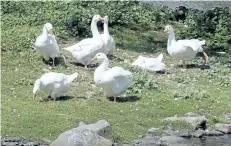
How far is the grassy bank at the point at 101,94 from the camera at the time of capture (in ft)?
49.9

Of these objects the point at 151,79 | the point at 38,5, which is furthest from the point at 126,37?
the point at 151,79

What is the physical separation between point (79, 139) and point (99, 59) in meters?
4.77

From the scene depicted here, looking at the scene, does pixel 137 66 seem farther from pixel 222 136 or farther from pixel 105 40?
pixel 222 136

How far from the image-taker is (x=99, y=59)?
59.2 feet

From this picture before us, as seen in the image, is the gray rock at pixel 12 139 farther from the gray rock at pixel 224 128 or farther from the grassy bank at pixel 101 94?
the gray rock at pixel 224 128

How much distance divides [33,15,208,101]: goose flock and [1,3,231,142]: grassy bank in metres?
0.33

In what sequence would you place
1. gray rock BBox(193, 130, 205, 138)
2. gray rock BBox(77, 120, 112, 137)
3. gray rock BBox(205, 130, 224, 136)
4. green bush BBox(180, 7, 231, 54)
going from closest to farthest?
gray rock BBox(77, 120, 112, 137), gray rock BBox(193, 130, 205, 138), gray rock BBox(205, 130, 224, 136), green bush BBox(180, 7, 231, 54)

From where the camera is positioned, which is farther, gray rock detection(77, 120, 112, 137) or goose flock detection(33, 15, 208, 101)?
goose flock detection(33, 15, 208, 101)

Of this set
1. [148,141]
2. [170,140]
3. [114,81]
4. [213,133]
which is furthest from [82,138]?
[213,133]

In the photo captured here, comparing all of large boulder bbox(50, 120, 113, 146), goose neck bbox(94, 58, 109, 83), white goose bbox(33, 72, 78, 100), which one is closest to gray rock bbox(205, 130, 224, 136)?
large boulder bbox(50, 120, 113, 146)

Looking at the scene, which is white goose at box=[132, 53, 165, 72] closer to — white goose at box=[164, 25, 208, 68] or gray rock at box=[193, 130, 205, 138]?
white goose at box=[164, 25, 208, 68]

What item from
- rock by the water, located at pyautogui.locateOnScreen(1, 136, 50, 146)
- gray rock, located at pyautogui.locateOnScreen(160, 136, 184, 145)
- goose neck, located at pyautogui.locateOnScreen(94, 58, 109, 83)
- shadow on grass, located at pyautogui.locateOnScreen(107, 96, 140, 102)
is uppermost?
goose neck, located at pyautogui.locateOnScreen(94, 58, 109, 83)

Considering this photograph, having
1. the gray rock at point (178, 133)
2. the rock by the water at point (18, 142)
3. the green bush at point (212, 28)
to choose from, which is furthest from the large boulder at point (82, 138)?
the green bush at point (212, 28)

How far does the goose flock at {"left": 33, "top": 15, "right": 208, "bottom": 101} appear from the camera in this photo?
1683 cm
